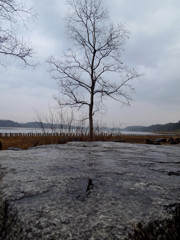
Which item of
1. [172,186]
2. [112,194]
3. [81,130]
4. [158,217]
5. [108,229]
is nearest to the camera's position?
[108,229]

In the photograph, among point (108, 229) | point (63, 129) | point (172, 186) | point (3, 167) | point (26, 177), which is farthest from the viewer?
point (63, 129)

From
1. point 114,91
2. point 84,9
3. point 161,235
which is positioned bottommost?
point 161,235

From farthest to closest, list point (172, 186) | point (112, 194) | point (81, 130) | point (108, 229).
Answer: point (81, 130) < point (172, 186) < point (112, 194) < point (108, 229)

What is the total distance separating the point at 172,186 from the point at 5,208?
3.56ft

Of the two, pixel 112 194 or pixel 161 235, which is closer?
pixel 161 235

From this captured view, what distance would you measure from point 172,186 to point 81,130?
23.9 feet

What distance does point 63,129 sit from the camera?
7.69 metres

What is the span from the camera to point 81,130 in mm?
8430

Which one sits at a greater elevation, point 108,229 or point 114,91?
point 114,91

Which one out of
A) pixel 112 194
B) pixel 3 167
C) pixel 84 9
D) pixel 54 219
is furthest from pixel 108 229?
pixel 84 9

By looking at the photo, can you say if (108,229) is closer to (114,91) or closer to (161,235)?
(161,235)

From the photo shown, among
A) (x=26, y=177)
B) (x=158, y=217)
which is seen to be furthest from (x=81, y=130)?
(x=158, y=217)

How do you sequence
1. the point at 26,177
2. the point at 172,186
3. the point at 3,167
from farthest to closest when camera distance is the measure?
the point at 3,167
the point at 26,177
the point at 172,186

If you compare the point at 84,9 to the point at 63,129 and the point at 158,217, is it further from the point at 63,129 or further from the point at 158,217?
the point at 158,217
